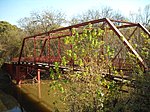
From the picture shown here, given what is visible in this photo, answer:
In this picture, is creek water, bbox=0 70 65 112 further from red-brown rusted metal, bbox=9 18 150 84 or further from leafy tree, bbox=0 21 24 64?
leafy tree, bbox=0 21 24 64

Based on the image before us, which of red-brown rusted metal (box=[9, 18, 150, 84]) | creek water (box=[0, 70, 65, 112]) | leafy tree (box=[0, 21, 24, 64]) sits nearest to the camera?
red-brown rusted metal (box=[9, 18, 150, 84])

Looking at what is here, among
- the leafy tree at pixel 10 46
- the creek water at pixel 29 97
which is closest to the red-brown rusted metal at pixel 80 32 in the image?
the creek water at pixel 29 97

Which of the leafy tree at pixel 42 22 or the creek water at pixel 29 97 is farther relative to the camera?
the leafy tree at pixel 42 22

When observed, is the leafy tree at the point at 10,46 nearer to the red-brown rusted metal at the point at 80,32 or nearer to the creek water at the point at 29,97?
the red-brown rusted metal at the point at 80,32

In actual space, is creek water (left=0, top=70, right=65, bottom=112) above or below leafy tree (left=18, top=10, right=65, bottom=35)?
below

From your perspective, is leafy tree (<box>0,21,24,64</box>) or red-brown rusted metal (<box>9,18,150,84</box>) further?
leafy tree (<box>0,21,24,64</box>)

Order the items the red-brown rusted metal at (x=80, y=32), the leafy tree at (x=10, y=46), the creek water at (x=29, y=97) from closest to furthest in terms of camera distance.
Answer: the red-brown rusted metal at (x=80, y=32) → the creek water at (x=29, y=97) → the leafy tree at (x=10, y=46)

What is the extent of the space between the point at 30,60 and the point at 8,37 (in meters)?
9.07

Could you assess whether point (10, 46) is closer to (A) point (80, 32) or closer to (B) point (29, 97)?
(B) point (29, 97)

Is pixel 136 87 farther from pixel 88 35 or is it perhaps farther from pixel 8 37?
pixel 8 37

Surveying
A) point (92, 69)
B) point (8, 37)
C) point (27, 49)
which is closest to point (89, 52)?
point (92, 69)

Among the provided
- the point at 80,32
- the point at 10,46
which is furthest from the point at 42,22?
the point at 80,32

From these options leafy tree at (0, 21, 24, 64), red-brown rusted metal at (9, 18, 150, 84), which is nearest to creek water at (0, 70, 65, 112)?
red-brown rusted metal at (9, 18, 150, 84)

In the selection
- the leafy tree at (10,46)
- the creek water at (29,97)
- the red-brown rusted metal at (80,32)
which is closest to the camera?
the red-brown rusted metal at (80,32)
